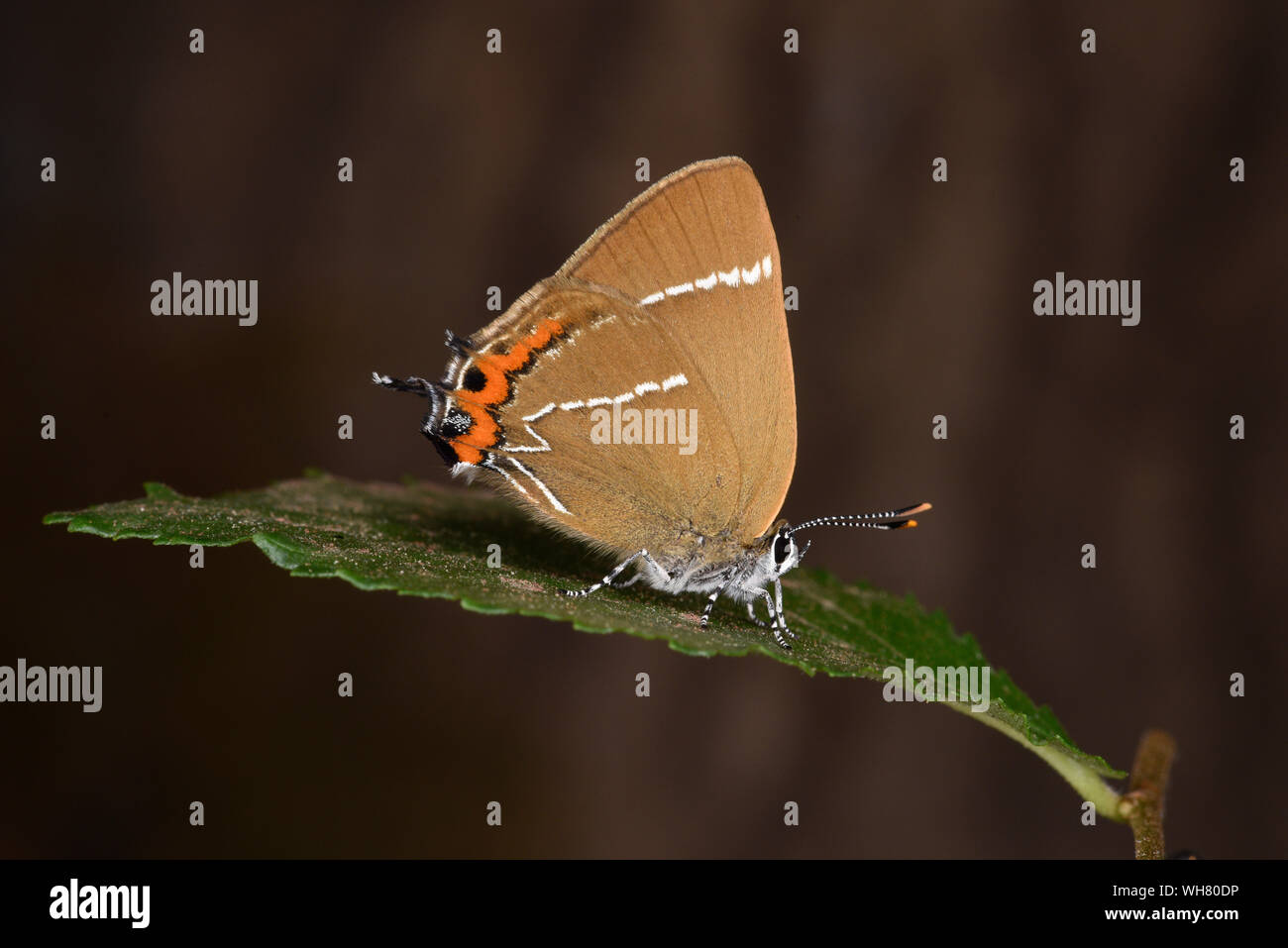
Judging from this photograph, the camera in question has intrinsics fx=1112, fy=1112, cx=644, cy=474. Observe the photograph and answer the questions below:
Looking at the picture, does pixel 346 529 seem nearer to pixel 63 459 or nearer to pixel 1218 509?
pixel 63 459

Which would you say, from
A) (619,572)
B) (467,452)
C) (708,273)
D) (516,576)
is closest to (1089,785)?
Answer: (619,572)

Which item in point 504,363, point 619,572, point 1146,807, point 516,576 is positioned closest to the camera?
point 1146,807

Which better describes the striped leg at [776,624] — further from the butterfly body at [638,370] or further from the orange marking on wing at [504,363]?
the orange marking on wing at [504,363]

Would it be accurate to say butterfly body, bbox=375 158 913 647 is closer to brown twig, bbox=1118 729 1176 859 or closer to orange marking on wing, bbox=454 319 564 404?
orange marking on wing, bbox=454 319 564 404

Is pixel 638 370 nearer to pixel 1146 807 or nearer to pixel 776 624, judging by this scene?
pixel 776 624

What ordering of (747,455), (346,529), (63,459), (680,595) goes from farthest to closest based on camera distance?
(63,459) → (680,595) → (747,455) → (346,529)

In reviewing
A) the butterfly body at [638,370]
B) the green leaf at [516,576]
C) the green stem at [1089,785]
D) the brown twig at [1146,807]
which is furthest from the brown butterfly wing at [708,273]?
the brown twig at [1146,807]

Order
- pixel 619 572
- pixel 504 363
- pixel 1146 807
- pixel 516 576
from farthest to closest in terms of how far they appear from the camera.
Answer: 1. pixel 619 572
2. pixel 504 363
3. pixel 516 576
4. pixel 1146 807

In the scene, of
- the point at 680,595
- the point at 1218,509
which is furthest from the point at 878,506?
the point at 680,595

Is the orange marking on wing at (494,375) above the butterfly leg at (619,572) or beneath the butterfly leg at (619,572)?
above
